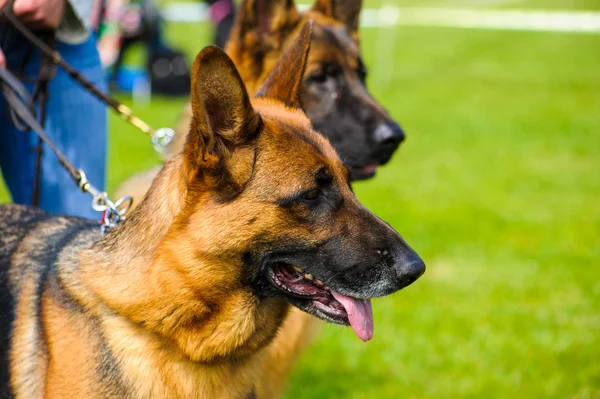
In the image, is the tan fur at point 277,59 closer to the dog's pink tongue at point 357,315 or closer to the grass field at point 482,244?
the grass field at point 482,244

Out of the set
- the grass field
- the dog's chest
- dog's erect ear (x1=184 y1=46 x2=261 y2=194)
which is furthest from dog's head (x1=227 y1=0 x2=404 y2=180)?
the dog's chest

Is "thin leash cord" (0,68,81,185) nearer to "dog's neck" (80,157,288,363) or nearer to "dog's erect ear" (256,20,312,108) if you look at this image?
"dog's neck" (80,157,288,363)

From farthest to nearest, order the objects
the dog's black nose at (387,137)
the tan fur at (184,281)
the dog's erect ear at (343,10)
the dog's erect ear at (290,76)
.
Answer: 1. the dog's erect ear at (343,10)
2. the dog's black nose at (387,137)
3. the dog's erect ear at (290,76)
4. the tan fur at (184,281)

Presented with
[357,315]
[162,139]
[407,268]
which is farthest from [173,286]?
[162,139]

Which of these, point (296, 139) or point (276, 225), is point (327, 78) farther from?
point (276, 225)

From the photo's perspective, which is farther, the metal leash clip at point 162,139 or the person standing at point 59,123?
the metal leash clip at point 162,139

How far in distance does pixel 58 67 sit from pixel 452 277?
4207mm

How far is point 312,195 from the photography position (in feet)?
8.91

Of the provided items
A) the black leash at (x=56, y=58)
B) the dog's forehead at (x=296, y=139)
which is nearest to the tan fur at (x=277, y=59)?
the black leash at (x=56, y=58)

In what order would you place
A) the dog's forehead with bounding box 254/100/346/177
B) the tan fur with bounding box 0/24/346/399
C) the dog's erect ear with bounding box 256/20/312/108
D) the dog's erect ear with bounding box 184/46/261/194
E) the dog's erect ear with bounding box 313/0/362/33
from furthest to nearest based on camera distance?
the dog's erect ear with bounding box 313/0/362/33 < the dog's erect ear with bounding box 256/20/312/108 < the dog's forehead with bounding box 254/100/346/177 < the tan fur with bounding box 0/24/346/399 < the dog's erect ear with bounding box 184/46/261/194

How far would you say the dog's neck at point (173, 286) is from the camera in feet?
8.71

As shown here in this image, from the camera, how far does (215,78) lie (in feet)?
8.25

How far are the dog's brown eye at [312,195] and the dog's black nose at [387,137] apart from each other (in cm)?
179

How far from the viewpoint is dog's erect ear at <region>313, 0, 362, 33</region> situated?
496cm
